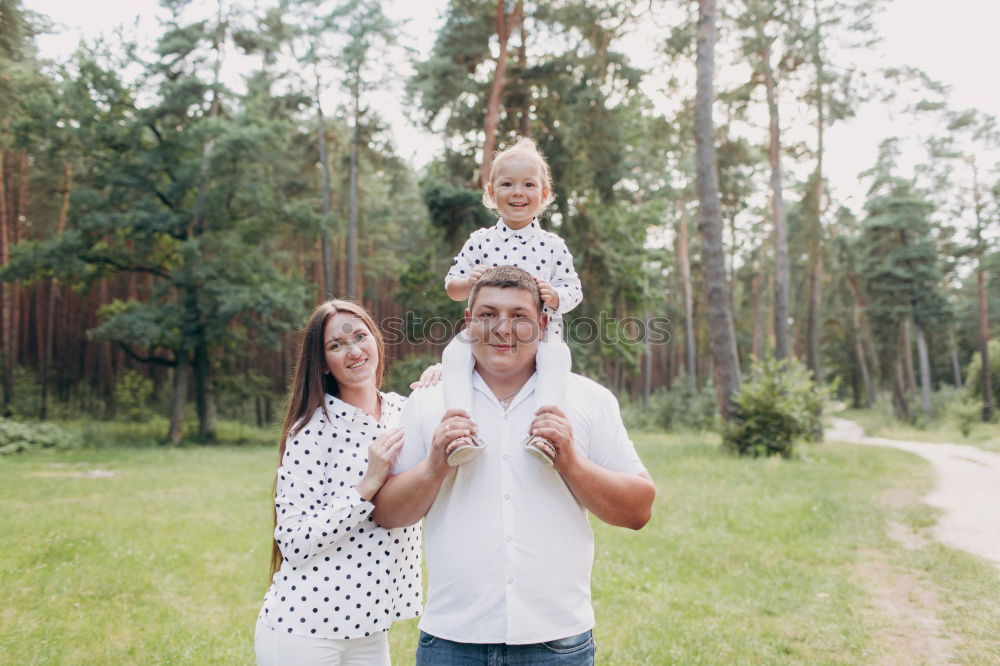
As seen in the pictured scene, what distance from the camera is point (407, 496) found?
2293 millimetres

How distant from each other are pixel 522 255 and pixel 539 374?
1552 mm

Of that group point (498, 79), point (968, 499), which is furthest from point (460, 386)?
point (498, 79)

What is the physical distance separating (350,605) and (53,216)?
109ft

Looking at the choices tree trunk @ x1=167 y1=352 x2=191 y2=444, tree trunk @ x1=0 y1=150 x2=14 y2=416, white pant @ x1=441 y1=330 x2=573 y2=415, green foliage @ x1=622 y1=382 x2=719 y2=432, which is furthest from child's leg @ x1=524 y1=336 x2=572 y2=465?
green foliage @ x1=622 y1=382 x2=719 y2=432

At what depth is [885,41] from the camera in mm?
21312

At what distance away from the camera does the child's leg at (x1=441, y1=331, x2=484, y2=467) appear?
2.13m

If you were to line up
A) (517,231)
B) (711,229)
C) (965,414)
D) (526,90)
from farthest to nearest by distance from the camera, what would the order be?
1. (965,414)
2. (526,90)
3. (711,229)
4. (517,231)

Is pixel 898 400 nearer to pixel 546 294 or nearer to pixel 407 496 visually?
pixel 546 294

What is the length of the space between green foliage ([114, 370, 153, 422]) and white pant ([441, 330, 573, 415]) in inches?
1208

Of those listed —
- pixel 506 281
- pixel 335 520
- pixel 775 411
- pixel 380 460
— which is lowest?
pixel 775 411

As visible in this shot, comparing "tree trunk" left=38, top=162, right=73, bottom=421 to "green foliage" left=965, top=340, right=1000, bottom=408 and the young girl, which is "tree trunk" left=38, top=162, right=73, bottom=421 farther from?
"green foliage" left=965, top=340, right=1000, bottom=408

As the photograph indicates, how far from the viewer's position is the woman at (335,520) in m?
2.48

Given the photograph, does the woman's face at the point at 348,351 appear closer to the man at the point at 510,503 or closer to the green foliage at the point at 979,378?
the man at the point at 510,503

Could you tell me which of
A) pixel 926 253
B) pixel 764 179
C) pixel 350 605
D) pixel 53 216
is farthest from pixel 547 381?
pixel 926 253
